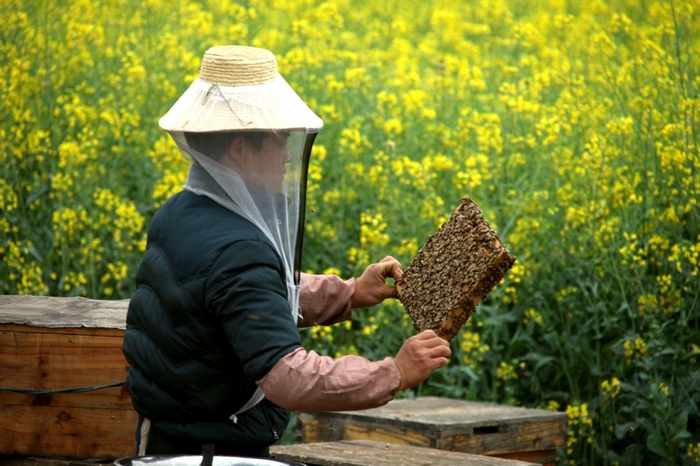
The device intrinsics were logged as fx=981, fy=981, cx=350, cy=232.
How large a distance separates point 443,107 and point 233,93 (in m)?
3.91

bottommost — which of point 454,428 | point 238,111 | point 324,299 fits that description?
point 454,428

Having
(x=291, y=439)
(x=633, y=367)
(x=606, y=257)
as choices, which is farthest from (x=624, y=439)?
(x=291, y=439)

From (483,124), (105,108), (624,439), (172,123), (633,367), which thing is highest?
(172,123)

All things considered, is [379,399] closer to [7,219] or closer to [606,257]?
[606,257]

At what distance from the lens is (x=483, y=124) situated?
5.82m

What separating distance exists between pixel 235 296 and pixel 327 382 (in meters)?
0.31

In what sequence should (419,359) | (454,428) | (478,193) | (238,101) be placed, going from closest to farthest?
(419,359) → (238,101) → (454,428) → (478,193)

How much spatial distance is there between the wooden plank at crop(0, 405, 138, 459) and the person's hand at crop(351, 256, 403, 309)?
1.00 m

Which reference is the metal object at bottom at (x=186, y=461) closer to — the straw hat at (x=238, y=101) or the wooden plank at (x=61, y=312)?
the straw hat at (x=238, y=101)

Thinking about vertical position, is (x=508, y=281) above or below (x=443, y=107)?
below

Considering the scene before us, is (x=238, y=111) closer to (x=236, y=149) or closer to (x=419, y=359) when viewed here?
(x=236, y=149)

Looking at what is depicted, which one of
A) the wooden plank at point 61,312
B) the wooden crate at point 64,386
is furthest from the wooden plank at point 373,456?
the wooden plank at point 61,312

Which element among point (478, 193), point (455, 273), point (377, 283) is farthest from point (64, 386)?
point (478, 193)

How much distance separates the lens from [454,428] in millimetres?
3844
